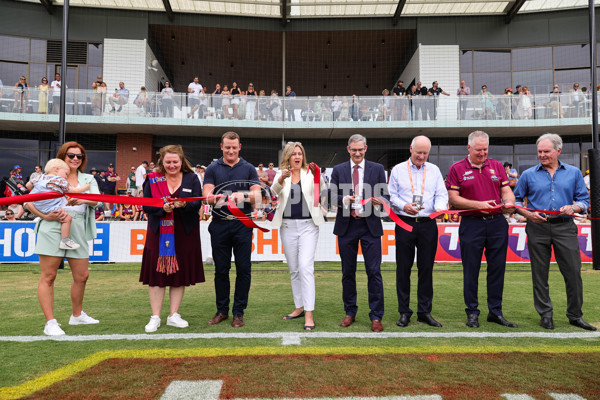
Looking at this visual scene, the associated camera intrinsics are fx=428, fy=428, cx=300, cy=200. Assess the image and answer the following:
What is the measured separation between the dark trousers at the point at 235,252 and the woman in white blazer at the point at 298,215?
43 cm

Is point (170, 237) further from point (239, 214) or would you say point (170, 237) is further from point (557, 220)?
point (557, 220)

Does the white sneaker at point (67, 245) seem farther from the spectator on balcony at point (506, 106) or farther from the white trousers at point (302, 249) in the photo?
the spectator on balcony at point (506, 106)

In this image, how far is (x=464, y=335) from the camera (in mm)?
4402

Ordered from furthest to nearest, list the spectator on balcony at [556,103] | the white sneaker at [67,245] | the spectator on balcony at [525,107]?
the spectator on balcony at [525,107] < the spectator on balcony at [556,103] < the white sneaker at [67,245]

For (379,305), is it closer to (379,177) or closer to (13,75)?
(379,177)

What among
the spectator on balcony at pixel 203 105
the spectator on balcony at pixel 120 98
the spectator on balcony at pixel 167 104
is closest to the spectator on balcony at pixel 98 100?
the spectator on balcony at pixel 120 98

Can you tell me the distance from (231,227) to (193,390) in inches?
86.0

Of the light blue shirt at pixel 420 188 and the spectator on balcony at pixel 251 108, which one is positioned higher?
the spectator on balcony at pixel 251 108

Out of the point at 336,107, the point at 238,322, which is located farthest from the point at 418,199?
the point at 336,107

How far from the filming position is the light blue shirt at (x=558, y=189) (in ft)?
16.3

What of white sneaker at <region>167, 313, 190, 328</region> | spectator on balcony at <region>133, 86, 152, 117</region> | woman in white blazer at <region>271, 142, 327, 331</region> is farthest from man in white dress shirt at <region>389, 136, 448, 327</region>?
spectator on balcony at <region>133, 86, 152, 117</region>

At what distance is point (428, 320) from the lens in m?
4.90

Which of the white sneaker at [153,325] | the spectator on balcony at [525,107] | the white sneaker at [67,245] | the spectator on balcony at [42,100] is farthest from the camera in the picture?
the spectator on balcony at [525,107]

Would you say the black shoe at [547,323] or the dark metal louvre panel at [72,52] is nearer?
the black shoe at [547,323]
